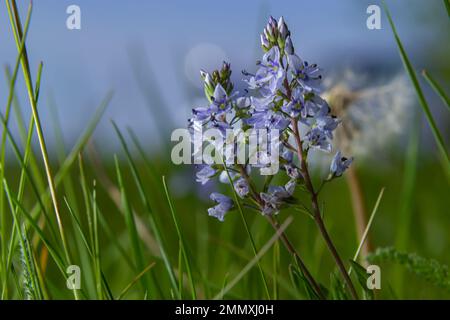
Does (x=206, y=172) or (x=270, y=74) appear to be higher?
(x=270, y=74)

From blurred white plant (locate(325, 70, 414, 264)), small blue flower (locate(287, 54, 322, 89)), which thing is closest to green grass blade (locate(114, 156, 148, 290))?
small blue flower (locate(287, 54, 322, 89))

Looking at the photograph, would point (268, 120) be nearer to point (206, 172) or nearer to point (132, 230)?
point (206, 172)

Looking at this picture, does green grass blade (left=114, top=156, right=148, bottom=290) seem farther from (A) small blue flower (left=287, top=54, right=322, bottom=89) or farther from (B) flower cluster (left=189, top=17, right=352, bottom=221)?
(A) small blue flower (left=287, top=54, right=322, bottom=89)

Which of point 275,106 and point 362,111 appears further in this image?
point 362,111

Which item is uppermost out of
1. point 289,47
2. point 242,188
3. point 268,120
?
point 289,47

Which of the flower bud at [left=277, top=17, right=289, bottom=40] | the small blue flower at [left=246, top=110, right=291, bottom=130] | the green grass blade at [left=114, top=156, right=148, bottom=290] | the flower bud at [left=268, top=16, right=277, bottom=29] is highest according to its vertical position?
the flower bud at [left=268, top=16, right=277, bottom=29]

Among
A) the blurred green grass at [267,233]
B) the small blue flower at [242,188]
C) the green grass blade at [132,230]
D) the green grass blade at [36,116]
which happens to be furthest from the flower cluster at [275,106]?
the blurred green grass at [267,233]

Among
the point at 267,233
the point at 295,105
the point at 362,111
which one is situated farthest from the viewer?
the point at 267,233

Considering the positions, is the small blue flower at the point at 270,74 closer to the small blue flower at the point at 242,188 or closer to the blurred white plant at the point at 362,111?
the small blue flower at the point at 242,188

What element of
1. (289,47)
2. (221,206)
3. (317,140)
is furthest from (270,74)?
(221,206)
